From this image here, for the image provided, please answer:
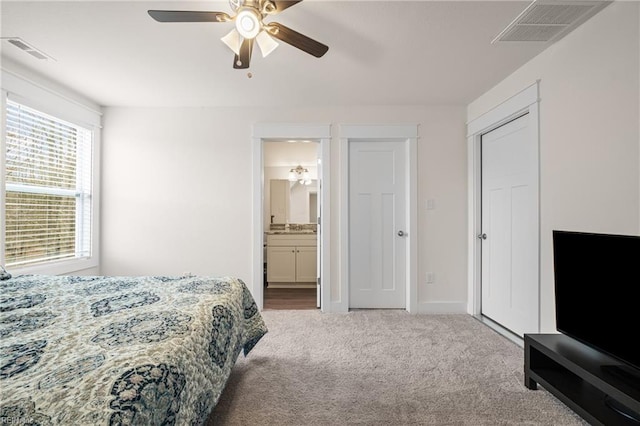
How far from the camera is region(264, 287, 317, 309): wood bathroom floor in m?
3.82

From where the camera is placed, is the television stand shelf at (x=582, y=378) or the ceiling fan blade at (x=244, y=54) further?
the ceiling fan blade at (x=244, y=54)

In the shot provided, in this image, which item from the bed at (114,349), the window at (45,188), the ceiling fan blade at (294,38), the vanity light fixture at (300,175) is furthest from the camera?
the vanity light fixture at (300,175)

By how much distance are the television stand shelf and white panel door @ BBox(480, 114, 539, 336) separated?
561mm

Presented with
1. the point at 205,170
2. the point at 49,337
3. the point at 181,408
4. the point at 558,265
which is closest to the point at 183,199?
the point at 205,170

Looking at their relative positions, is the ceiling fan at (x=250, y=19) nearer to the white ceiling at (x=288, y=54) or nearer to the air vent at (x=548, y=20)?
the white ceiling at (x=288, y=54)

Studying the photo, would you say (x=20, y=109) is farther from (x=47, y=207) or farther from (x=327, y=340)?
(x=327, y=340)

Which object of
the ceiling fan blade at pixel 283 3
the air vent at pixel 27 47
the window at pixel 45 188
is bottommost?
the window at pixel 45 188

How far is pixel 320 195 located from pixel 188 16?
7.49 feet

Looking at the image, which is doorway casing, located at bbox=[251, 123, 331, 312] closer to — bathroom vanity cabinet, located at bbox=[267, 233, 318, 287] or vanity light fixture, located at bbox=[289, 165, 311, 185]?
bathroom vanity cabinet, located at bbox=[267, 233, 318, 287]

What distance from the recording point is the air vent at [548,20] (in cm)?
179

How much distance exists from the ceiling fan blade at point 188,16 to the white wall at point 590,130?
2140 millimetres

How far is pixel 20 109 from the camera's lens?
Result: 2.67 metres

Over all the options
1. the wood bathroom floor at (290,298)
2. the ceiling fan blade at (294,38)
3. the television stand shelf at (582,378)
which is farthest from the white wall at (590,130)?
the wood bathroom floor at (290,298)

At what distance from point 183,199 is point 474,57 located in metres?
3.16
